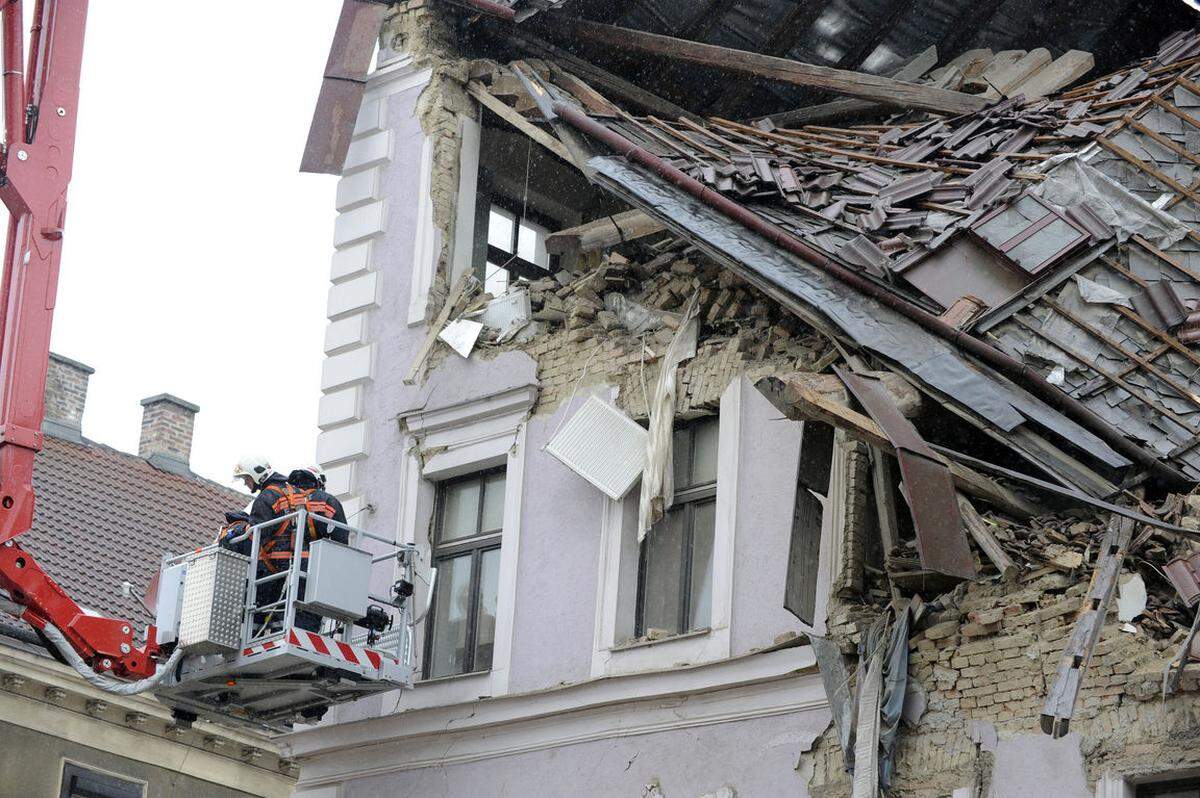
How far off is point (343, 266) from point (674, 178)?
4524 millimetres

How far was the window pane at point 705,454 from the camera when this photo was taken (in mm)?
14289

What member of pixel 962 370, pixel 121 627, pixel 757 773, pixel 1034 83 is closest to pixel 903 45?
pixel 1034 83

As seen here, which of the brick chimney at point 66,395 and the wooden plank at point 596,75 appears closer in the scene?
the wooden plank at point 596,75

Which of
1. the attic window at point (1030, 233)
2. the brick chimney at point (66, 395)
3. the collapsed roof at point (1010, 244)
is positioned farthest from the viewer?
the brick chimney at point (66, 395)

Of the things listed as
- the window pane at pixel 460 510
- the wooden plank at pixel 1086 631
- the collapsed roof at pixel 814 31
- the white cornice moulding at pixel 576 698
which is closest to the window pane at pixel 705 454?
the white cornice moulding at pixel 576 698

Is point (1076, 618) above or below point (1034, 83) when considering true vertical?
below

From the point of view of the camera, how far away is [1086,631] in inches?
415

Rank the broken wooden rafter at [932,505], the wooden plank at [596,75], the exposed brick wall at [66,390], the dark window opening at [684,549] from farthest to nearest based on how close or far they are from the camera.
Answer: the exposed brick wall at [66,390] → the wooden plank at [596,75] → the dark window opening at [684,549] → the broken wooden rafter at [932,505]

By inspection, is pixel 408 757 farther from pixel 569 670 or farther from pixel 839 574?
pixel 839 574

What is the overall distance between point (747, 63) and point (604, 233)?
1976 mm

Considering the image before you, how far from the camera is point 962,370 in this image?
11852 millimetres

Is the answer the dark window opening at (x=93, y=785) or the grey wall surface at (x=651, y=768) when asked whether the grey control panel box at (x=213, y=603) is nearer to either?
the grey wall surface at (x=651, y=768)

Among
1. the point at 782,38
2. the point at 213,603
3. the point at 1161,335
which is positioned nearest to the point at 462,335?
the point at 213,603

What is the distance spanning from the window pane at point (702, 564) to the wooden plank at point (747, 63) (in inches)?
162
